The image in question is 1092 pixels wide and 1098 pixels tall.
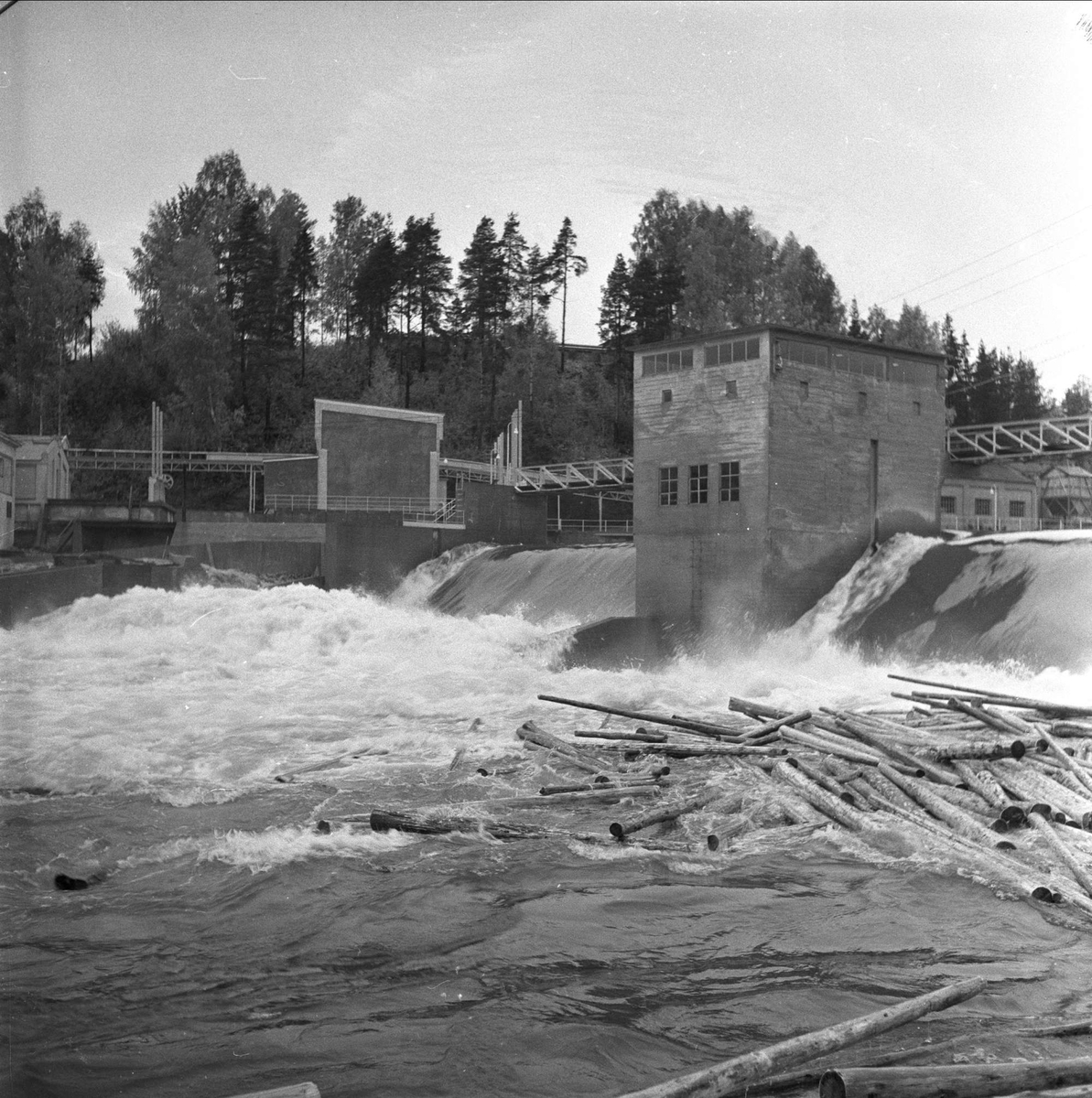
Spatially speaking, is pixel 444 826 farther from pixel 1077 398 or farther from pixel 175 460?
pixel 1077 398

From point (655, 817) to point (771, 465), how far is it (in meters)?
13.0

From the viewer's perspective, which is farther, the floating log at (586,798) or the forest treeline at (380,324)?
the forest treeline at (380,324)

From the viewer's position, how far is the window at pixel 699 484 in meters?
22.0

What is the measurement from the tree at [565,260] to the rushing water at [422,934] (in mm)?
50993

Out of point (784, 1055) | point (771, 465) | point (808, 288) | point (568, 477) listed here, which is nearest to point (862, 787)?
point (784, 1055)

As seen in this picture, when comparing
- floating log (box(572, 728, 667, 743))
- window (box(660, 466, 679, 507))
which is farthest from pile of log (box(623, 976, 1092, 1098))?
window (box(660, 466, 679, 507))

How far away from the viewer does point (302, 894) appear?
23.9ft

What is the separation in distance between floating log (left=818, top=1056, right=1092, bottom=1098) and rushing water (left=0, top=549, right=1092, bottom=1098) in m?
0.86

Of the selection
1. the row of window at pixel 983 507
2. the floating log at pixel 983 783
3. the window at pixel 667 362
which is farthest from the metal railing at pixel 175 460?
the floating log at pixel 983 783

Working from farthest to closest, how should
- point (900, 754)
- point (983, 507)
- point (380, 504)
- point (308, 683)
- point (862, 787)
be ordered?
point (983, 507) < point (380, 504) < point (308, 683) < point (900, 754) < point (862, 787)

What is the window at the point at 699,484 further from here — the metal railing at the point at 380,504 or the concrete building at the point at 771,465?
the metal railing at the point at 380,504

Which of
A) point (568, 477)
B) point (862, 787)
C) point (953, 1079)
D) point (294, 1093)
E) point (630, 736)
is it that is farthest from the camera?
→ point (568, 477)

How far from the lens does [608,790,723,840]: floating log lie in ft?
27.6

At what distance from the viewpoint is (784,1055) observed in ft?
13.6
